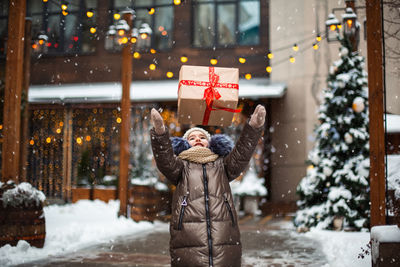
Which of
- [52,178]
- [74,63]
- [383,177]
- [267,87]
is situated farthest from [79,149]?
[383,177]

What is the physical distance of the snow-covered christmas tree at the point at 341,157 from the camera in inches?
393

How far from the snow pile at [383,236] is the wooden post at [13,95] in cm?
552

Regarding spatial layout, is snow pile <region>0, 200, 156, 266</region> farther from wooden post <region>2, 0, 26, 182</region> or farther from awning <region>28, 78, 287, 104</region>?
awning <region>28, 78, 287, 104</region>

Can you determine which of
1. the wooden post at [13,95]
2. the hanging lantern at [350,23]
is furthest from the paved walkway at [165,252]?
the hanging lantern at [350,23]

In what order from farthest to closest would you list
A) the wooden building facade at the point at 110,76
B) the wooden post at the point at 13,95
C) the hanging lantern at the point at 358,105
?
1. the wooden building facade at the point at 110,76
2. the hanging lantern at the point at 358,105
3. the wooden post at the point at 13,95

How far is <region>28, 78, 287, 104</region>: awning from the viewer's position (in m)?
14.6

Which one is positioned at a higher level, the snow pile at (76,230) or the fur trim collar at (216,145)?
the fur trim collar at (216,145)

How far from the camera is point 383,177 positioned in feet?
18.2

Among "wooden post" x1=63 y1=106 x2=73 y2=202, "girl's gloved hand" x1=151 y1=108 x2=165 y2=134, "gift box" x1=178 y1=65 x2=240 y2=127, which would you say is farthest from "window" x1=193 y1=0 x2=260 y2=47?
"girl's gloved hand" x1=151 y1=108 x2=165 y2=134

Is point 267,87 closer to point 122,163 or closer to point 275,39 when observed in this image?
point 275,39

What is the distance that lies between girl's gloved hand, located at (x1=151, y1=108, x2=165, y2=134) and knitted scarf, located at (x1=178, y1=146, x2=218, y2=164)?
0.39 metres

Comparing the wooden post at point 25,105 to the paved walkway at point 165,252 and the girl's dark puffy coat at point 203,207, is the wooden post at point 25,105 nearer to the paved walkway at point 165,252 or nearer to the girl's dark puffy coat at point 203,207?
the paved walkway at point 165,252

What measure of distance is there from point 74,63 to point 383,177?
47.4ft

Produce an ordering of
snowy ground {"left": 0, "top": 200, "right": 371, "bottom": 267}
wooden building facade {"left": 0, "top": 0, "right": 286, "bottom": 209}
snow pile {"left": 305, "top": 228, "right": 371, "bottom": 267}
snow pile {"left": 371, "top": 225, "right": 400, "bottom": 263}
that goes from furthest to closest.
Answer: wooden building facade {"left": 0, "top": 0, "right": 286, "bottom": 209} < snowy ground {"left": 0, "top": 200, "right": 371, "bottom": 267} < snow pile {"left": 305, "top": 228, "right": 371, "bottom": 267} < snow pile {"left": 371, "top": 225, "right": 400, "bottom": 263}
